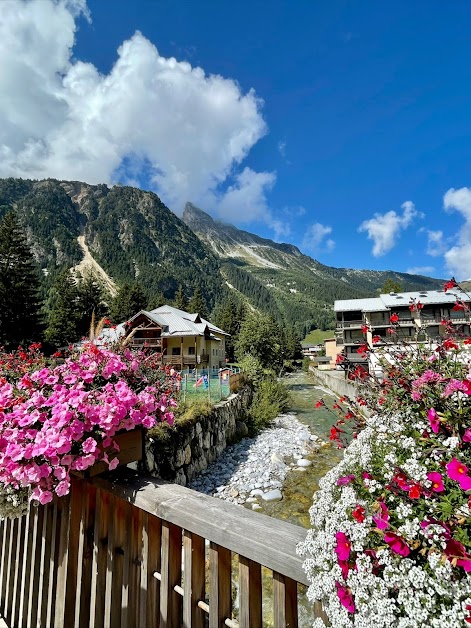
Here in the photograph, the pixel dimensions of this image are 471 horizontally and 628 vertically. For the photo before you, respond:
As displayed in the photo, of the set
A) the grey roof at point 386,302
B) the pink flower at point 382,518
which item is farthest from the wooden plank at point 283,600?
the grey roof at point 386,302

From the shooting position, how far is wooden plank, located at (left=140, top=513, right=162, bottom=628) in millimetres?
1633

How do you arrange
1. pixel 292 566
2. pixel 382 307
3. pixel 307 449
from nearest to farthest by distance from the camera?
Answer: pixel 292 566 → pixel 307 449 → pixel 382 307

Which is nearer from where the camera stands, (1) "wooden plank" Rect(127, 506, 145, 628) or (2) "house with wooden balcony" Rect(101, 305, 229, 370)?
(1) "wooden plank" Rect(127, 506, 145, 628)

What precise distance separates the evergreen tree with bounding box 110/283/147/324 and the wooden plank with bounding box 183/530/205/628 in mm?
43051

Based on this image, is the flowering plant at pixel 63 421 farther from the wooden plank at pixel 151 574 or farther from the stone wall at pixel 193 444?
the stone wall at pixel 193 444

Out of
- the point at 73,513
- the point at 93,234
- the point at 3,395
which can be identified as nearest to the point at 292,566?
the point at 73,513

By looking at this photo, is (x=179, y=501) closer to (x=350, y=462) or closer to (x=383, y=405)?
(x=350, y=462)

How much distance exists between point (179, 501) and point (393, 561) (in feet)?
3.25

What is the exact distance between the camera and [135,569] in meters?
1.73

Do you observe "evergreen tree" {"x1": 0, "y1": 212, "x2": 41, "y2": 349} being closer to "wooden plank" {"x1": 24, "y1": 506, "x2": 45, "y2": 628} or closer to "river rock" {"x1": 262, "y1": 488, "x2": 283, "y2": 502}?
"river rock" {"x1": 262, "y1": 488, "x2": 283, "y2": 502}

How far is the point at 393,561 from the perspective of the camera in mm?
857

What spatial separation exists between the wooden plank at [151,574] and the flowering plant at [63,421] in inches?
15.0

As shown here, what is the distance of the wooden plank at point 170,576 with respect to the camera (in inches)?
60.6

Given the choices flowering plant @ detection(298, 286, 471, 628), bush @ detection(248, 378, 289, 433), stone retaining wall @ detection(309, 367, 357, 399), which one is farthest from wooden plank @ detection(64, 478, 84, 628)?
stone retaining wall @ detection(309, 367, 357, 399)
